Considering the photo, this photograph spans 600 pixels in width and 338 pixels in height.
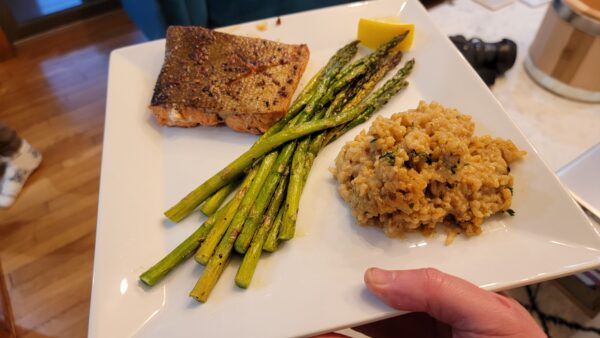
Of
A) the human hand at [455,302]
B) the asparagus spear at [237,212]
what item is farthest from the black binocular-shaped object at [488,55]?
the human hand at [455,302]

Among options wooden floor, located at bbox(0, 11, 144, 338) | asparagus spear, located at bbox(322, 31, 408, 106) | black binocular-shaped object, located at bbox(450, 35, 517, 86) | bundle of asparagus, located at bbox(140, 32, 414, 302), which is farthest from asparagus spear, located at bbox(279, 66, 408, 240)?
wooden floor, located at bbox(0, 11, 144, 338)

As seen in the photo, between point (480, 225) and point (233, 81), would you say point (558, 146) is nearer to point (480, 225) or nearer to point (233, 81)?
point (480, 225)

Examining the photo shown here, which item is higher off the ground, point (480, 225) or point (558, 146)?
→ point (480, 225)

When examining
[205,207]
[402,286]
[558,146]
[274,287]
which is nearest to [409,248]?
[402,286]

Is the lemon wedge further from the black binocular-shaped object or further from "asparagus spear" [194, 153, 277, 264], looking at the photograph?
"asparagus spear" [194, 153, 277, 264]

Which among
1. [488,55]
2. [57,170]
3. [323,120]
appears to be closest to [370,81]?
[323,120]

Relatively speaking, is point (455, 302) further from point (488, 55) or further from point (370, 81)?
point (488, 55)
